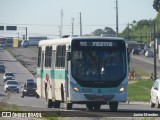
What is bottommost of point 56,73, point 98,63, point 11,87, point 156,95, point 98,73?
point 11,87

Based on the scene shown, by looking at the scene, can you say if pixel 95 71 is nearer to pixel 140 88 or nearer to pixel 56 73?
pixel 56 73

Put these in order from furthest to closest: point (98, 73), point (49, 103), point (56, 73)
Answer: point (49, 103), point (56, 73), point (98, 73)

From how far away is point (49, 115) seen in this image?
2534 centimetres

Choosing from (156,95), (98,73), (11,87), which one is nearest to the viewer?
(98,73)

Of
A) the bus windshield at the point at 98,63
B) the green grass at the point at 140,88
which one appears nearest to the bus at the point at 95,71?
the bus windshield at the point at 98,63

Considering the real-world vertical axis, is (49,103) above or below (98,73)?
below

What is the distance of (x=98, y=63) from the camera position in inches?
1232

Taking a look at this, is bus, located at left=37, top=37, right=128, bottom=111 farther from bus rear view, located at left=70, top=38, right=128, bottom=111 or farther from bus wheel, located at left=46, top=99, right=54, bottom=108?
bus wheel, located at left=46, top=99, right=54, bottom=108

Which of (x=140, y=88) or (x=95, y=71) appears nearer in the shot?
(x=95, y=71)

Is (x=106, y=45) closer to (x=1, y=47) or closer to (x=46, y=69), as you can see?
(x=46, y=69)

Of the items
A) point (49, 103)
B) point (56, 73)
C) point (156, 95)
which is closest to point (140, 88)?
point (156, 95)

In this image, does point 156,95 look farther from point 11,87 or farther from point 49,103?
point 11,87

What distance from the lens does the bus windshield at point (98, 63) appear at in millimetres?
31219

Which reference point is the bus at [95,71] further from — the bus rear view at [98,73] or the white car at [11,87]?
the white car at [11,87]
